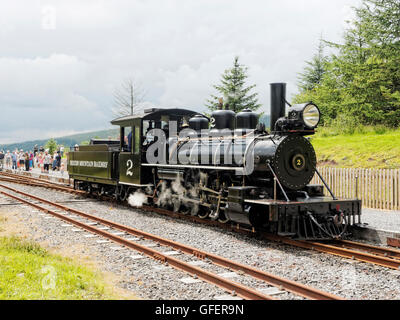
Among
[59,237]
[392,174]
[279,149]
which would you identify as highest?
[279,149]

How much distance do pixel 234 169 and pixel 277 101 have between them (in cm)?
172

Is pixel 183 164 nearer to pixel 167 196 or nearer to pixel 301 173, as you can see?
pixel 167 196

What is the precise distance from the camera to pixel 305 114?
316 inches

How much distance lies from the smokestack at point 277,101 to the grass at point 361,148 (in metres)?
7.31

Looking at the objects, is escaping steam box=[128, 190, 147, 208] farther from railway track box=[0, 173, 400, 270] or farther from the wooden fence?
the wooden fence

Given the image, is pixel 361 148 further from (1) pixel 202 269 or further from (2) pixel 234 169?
(1) pixel 202 269

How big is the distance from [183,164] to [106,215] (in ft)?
8.92

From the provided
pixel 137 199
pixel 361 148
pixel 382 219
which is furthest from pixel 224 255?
pixel 361 148

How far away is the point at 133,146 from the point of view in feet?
39.6

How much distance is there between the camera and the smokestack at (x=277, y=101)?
849 cm

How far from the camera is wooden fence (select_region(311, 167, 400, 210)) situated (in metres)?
11.6

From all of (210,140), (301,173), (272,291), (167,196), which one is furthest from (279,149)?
(167,196)

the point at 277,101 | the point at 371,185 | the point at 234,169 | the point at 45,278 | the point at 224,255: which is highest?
the point at 277,101
